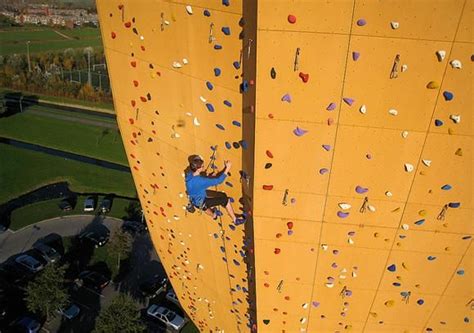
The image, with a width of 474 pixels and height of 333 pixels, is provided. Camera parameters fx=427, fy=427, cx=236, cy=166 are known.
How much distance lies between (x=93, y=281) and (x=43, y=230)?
4.76 metres

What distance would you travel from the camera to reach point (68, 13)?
66.2 metres

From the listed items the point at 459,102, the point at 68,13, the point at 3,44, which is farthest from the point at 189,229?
the point at 68,13

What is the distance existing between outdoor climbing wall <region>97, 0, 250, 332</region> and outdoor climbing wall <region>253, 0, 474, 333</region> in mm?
713

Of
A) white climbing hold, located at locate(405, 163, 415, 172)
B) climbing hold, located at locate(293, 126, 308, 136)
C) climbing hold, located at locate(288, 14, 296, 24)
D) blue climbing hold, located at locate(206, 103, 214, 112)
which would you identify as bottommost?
white climbing hold, located at locate(405, 163, 415, 172)

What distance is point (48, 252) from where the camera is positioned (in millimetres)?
18578

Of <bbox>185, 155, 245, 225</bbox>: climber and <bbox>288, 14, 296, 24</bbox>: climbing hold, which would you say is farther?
<bbox>185, 155, 245, 225</bbox>: climber

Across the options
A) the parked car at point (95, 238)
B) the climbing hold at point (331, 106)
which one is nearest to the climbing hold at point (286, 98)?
the climbing hold at point (331, 106)

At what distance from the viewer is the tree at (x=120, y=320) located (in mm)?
13984

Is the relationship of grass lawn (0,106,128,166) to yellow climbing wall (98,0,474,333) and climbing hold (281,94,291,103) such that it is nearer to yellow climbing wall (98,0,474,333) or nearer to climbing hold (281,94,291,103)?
yellow climbing wall (98,0,474,333)

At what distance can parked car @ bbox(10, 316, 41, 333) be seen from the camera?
49.1 ft

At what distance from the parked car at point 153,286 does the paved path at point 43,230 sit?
14.3 ft

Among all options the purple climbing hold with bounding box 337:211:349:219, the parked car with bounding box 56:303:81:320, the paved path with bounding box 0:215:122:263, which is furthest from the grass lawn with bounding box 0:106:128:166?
the purple climbing hold with bounding box 337:211:349:219

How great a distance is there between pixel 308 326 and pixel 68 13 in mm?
70895

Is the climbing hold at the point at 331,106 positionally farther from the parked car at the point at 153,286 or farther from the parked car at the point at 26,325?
the parked car at the point at 153,286
